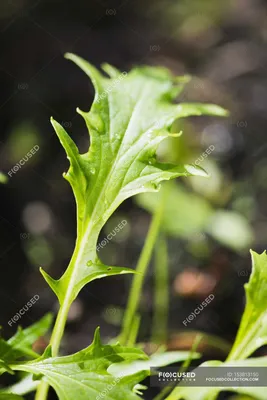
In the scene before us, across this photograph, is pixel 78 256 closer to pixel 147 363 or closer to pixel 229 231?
pixel 147 363

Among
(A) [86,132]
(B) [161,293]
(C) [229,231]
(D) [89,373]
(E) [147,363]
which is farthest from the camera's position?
(A) [86,132]

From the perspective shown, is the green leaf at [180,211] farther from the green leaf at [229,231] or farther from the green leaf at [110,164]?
the green leaf at [110,164]

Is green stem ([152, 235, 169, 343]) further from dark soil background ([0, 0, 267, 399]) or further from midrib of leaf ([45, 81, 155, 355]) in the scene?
midrib of leaf ([45, 81, 155, 355])

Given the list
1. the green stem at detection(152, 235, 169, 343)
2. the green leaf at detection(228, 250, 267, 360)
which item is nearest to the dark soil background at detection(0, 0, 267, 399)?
the green stem at detection(152, 235, 169, 343)

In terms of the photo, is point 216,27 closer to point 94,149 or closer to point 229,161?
point 229,161

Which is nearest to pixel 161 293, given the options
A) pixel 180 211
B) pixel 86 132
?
pixel 180 211

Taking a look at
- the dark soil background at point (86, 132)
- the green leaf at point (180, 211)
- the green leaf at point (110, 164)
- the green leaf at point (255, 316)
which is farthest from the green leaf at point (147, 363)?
the green leaf at point (180, 211)

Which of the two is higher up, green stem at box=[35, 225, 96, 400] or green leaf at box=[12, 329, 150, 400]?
green stem at box=[35, 225, 96, 400]
